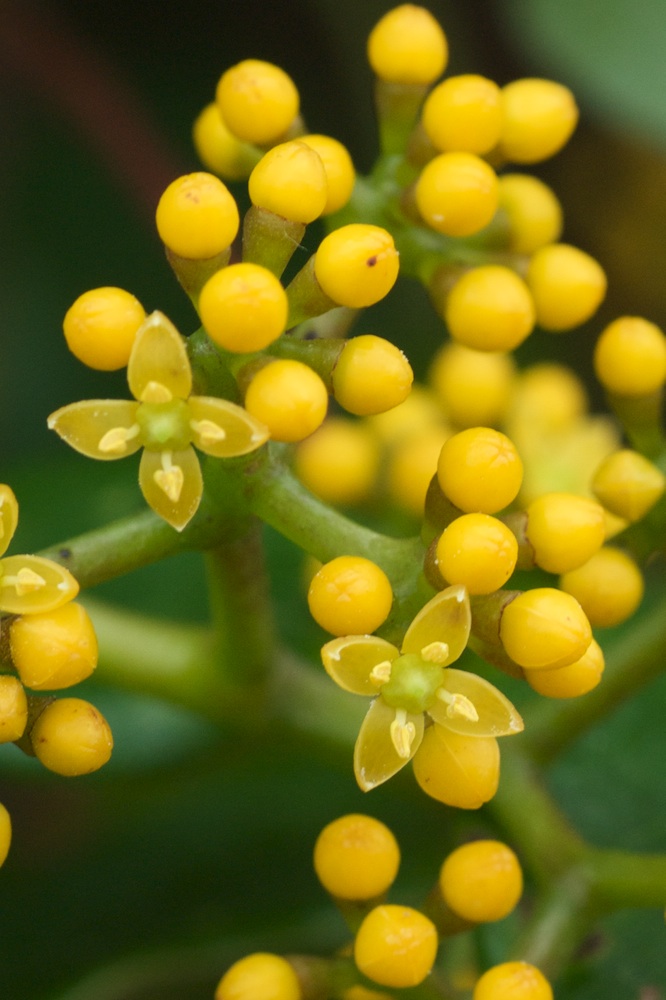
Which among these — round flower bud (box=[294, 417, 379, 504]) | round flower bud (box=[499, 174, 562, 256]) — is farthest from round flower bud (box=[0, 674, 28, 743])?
round flower bud (box=[294, 417, 379, 504])

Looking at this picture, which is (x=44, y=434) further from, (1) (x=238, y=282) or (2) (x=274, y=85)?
(1) (x=238, y=282)

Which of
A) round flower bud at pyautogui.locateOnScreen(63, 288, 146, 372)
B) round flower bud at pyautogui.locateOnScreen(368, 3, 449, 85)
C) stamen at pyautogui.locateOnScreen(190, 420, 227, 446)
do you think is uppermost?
round flower bud at pyautogui.locateOnScreen(368, 3, 449, 85)

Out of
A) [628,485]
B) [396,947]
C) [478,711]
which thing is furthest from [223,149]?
[396,947]

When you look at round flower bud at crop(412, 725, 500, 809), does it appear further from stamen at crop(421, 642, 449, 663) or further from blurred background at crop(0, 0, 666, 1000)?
blurred background at crop(0, 0, 666, 1000)

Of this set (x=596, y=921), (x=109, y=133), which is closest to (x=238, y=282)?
(x=596, y=921)

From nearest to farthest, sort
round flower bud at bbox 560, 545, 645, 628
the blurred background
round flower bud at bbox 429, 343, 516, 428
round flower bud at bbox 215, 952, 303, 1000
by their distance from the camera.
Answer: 1. round flower bud at bbox 215, 952, 303, 1000
2. round flower bud at bbox 560, 545, 645, 628
3. the blurred background
4. round flower bud at bbox 429, 343, 516, 428

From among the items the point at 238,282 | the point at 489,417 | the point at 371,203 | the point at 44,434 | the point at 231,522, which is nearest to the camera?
the point at 238,282
